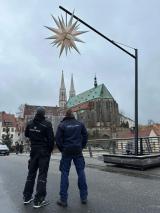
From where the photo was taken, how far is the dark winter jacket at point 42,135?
8805 millimetres

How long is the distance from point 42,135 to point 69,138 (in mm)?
531

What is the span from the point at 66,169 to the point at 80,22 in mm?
9323

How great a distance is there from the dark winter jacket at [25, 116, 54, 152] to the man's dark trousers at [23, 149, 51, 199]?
119mm

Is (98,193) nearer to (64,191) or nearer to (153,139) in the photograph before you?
(64,191)

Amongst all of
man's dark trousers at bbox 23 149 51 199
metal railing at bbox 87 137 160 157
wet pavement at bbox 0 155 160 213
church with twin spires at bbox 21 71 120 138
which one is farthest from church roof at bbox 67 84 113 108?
man's dark trousers at bbox 23 149 51 199

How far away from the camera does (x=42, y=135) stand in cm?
883

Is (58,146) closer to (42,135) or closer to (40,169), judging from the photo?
(42,135)

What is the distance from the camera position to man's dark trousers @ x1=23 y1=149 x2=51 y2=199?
27.9ft

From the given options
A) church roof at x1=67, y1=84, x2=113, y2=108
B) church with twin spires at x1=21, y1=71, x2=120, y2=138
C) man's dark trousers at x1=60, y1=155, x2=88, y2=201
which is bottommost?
man's dark trousers at x1=60, y1=155, x2=88, y2=201

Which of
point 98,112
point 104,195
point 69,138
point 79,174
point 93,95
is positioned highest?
point 93,95

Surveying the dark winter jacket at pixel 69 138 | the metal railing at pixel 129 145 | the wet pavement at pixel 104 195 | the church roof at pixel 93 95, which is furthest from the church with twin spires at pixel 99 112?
the dark winter jacket at pixel 69 138

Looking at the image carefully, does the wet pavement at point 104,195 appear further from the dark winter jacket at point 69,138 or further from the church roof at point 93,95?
the church roof at point 93,95

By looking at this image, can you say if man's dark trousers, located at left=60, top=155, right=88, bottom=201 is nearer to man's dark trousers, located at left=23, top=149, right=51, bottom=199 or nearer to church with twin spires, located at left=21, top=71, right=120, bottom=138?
man's dark trousers, located at left=23, top=149, right=51, bottom=199

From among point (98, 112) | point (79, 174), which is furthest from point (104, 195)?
point (98, 112)
